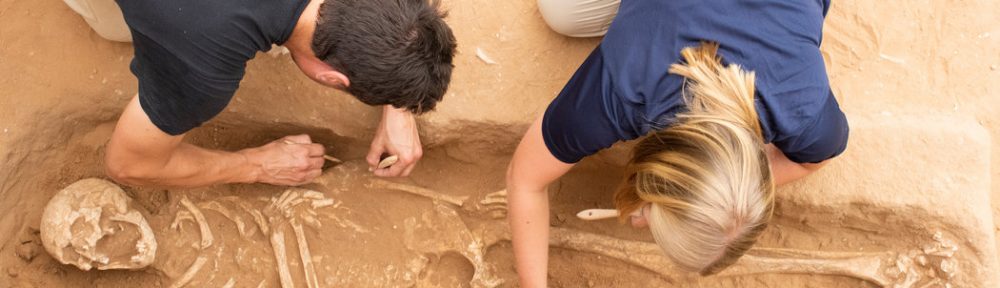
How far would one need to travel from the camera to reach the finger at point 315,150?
287 cm

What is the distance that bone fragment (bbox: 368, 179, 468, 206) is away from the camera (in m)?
2.91

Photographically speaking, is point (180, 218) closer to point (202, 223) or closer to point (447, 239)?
point (202, 223)

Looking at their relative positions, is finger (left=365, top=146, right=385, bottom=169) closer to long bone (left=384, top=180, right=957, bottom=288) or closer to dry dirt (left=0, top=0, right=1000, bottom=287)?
dry dirt (left=0, top=0, right=1000, bottom=287)

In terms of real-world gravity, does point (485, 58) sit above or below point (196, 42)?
below

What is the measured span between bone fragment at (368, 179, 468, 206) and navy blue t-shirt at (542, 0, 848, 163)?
821 millimetres

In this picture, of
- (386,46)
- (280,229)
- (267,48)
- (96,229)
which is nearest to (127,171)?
(96,229)

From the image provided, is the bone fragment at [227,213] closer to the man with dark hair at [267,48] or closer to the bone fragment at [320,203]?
the bone fragment at [320,203]

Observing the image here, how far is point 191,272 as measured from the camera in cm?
285

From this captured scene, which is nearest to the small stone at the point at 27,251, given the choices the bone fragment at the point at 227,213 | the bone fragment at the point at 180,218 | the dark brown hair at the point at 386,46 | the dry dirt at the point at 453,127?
the dry dirt at the point at 453,127

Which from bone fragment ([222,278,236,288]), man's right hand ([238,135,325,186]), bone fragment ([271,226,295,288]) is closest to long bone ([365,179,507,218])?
man's right hand ([238,135,325,186])

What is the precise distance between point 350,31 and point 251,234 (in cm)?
116

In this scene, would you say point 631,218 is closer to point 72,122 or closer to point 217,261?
point 217,261

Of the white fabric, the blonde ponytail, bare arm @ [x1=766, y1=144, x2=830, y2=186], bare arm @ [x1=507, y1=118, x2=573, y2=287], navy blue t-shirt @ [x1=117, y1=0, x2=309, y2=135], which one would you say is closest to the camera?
the blonde ponytail

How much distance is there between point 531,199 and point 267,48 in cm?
83
